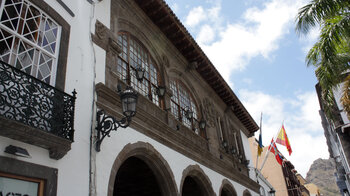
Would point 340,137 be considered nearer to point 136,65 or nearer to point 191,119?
point 191,119

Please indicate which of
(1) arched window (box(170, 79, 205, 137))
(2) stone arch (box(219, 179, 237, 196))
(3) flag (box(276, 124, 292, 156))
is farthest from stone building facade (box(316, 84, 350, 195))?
(1) arched window (box(170, 79, 205, 137))

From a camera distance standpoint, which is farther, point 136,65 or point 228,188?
point 228,188

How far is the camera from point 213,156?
1110 centimetres

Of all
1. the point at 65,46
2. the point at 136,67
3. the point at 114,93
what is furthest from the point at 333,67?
the point at 65,46

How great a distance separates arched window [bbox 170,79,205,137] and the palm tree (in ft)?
14.3

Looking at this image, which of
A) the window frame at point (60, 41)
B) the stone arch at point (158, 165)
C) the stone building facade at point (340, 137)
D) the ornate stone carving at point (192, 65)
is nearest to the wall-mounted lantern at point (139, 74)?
the stone arch at point (158, 165)

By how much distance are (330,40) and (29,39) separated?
7.43m

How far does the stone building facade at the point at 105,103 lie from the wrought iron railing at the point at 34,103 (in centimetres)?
2

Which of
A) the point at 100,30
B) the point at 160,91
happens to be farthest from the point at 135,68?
the point at 100,30

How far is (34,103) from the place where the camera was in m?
4.27

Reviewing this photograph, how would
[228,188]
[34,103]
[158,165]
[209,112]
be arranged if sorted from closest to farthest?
1. [34,103]
2. [158,165]
3. [228,188]
4. [209,112]

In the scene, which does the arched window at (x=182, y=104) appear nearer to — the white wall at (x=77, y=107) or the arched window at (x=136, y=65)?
the arched window at (x=136, y=65)

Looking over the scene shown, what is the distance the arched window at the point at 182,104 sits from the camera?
10336 millimetres

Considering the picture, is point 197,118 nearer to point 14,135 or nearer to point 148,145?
point 148,145
